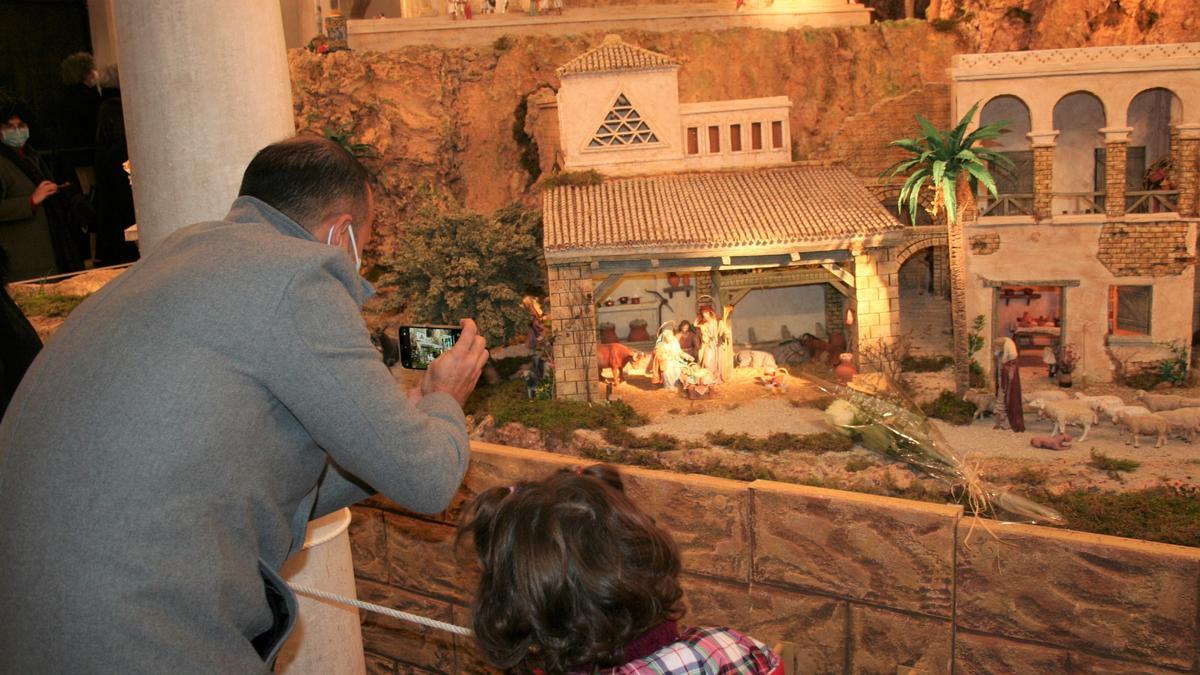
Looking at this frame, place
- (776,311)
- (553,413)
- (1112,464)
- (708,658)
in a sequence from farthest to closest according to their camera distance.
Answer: (776,311)
(553,413)
(1112,464)
(708,658)

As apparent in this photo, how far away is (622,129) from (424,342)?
1045cm

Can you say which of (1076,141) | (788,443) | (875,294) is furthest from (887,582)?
(1076,141)

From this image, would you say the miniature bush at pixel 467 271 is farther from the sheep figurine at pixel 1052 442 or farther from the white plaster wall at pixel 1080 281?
the sheep figurine at pixel 1052 442

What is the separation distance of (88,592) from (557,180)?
38.5 feet

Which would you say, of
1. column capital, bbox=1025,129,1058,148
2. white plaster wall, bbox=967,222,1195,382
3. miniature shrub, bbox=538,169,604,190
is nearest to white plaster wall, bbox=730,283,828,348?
white plaster wall, bbox=967,222,1195,382

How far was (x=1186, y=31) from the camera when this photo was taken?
1373 cm

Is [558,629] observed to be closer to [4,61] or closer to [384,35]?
[4,61]

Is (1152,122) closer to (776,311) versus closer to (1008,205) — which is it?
(1008,205)

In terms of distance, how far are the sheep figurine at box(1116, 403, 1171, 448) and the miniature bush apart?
6719mm

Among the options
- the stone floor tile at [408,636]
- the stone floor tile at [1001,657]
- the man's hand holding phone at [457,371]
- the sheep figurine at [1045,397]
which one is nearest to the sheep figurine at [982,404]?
the sheep figurine at [1045,397]

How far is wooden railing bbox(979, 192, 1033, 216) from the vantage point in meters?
12.6

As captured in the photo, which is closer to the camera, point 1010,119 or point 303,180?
point 303,180

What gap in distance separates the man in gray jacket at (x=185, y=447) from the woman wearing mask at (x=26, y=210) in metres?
9.71

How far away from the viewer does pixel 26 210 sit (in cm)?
1140
